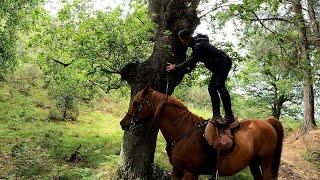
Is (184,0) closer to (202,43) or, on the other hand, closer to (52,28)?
(202,43)

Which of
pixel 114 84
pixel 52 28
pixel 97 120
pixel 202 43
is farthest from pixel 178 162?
pixel 97 120

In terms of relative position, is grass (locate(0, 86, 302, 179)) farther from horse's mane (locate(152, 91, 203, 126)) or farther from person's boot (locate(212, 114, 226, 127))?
person's boot (locate(212, 114, 226, 127))

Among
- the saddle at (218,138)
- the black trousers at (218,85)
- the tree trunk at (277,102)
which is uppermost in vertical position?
the tree trunk at (277,102)

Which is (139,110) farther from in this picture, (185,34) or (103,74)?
(103,74)

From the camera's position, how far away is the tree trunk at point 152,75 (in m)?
9.75

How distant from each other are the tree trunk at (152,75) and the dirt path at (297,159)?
6.94 m

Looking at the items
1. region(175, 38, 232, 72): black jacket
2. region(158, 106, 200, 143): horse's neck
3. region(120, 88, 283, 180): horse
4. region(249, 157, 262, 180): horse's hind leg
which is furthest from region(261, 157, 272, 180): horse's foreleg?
region(175, 38, 232, 72): black jacket

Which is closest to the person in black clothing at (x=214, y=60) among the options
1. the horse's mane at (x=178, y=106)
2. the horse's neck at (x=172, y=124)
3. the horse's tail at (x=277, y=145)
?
the horse's mane at (x=178, y=106)

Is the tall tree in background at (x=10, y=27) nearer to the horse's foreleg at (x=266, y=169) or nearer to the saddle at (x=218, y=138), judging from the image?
the saddle at (x=218, y=138)

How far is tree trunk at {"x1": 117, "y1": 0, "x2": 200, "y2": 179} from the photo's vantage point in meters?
9.75

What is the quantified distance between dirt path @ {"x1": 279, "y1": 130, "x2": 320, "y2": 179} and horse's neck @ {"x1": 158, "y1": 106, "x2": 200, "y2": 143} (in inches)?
331

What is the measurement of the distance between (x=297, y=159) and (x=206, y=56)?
12.3 metres

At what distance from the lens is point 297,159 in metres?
17.7

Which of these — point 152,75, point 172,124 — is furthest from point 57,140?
point 172,124
